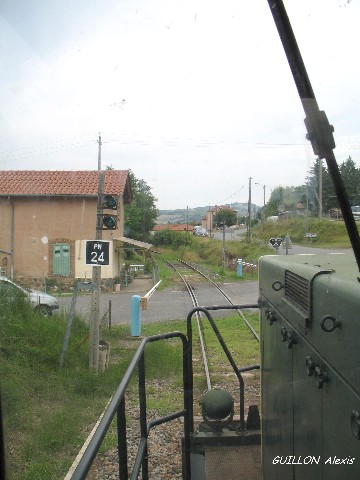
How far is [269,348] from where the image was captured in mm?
2748

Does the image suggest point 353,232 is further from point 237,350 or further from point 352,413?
point 237,350

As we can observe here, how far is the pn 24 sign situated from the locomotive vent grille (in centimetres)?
517

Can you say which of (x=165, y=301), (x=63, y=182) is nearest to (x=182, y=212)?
(x=165, y=301)

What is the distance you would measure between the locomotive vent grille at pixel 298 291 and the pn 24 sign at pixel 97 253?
5170mm

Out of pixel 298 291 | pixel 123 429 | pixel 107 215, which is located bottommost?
pixel 123 429

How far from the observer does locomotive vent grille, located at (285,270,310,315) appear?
1.80m

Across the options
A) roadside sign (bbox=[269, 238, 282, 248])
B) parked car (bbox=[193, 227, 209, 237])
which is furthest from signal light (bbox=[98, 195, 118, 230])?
parked car (bbox=[193, 227, 209, 237])

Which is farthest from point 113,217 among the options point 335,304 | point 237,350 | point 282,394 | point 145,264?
point 145,264

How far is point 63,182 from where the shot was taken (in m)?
11.0

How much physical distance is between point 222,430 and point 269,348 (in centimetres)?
71

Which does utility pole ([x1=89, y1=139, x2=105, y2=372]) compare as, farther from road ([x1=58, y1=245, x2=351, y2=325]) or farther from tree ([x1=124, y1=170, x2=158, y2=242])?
tree ([x1=124, y1=170, x2=158, y2=242])

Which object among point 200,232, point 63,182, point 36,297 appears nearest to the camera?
point 36,297

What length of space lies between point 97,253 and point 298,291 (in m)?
5.48

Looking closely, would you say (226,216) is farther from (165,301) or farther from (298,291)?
(298,291)
